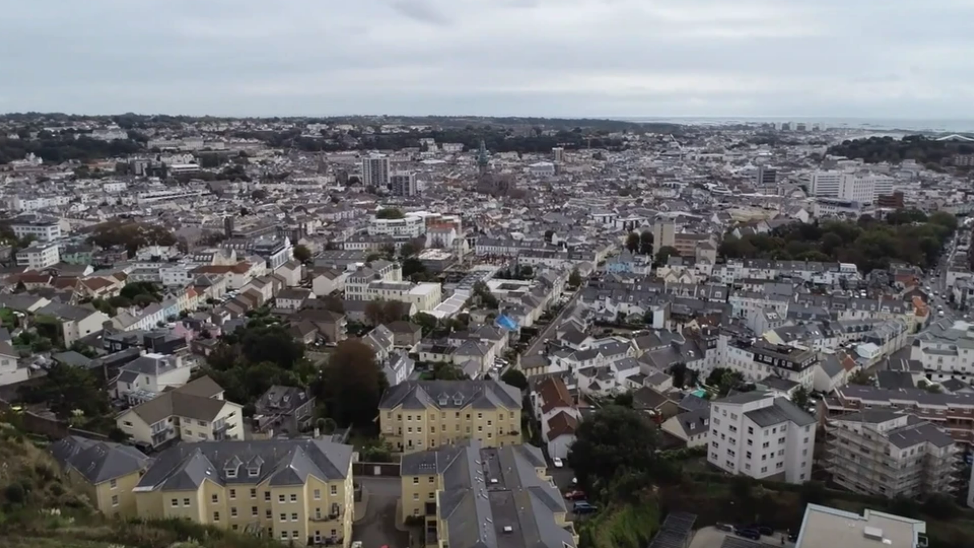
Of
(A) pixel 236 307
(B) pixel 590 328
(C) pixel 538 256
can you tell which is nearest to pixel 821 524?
(B) pixel 590 328

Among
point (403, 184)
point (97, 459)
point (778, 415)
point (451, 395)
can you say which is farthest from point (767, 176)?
point (97, 459)

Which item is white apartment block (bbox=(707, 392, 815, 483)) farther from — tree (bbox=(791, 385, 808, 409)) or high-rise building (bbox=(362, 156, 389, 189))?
high-rise building (bbox=(362, 156, 389, 189))

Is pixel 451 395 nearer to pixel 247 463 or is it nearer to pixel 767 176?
pixel 247 463

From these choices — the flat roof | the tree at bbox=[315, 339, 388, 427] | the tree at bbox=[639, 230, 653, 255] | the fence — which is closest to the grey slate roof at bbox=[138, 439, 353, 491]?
the fence

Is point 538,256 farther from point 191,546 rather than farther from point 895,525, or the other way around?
point 191,546

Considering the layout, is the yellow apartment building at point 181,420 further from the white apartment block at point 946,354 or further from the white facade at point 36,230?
the white facade at point 36,230
